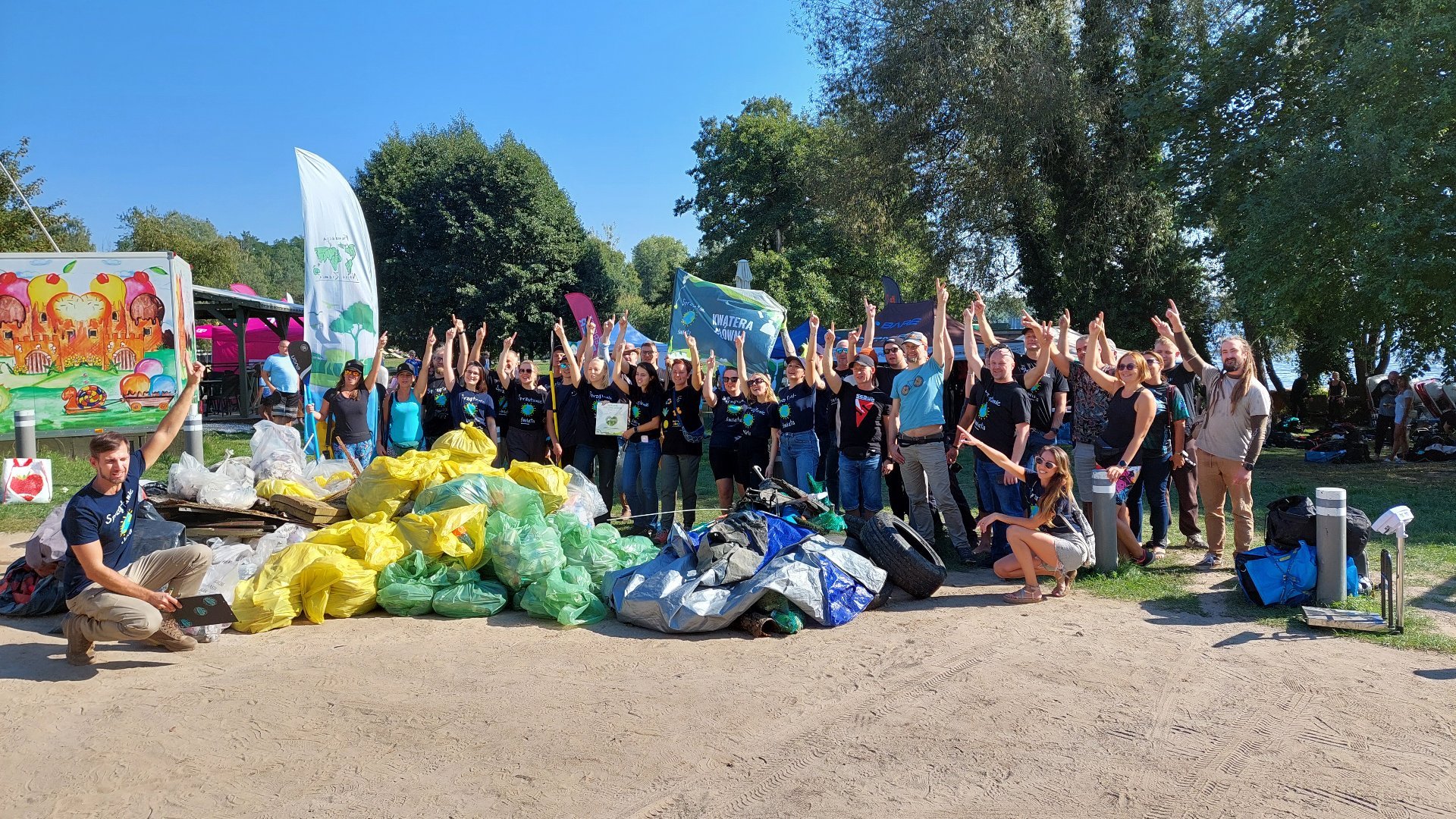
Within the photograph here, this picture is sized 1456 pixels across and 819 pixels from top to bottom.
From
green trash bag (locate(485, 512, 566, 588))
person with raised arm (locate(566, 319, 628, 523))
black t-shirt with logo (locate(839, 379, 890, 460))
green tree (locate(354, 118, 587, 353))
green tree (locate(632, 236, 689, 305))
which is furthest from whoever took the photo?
green tree (locate(632, 236, 689, 305))

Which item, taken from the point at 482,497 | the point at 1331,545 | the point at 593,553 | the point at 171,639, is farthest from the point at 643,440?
the point at 1331,545

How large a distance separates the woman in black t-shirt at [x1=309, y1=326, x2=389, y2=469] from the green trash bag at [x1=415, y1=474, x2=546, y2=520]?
2.07m

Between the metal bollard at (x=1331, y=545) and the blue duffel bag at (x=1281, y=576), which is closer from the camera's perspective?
the metal bollard at (x=1331, y=545)

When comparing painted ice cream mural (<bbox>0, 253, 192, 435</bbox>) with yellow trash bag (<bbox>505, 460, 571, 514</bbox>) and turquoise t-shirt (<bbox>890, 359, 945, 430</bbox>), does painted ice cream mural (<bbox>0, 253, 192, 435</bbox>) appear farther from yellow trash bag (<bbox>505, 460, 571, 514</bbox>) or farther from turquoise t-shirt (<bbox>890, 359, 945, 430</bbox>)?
turquoise t-shirt (<bbox>890, 359, 945, 430</bbox>)

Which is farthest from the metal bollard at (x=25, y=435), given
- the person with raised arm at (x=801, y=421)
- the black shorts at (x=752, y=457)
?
the person with raised arm at (x=801, y=421)

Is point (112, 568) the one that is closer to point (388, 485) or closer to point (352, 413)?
point (388, 485)

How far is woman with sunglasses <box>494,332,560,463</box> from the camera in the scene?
8898 mm

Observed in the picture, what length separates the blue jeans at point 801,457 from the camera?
7.91 m

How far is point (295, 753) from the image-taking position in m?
3.96

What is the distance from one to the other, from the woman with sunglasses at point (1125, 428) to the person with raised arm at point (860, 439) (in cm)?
A: 167

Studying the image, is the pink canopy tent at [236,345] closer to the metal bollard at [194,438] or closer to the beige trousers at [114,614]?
the metal bollard at [194,438]

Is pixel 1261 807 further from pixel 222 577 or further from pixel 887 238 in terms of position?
pixel 887 238

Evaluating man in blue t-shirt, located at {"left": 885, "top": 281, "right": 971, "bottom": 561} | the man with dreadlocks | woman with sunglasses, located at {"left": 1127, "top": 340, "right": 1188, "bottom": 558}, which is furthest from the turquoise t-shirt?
the man with dreadlocks

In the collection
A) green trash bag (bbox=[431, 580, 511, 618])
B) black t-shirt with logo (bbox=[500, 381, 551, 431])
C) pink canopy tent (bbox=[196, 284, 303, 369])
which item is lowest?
green trash bag (bbox=[431, 580, 511, 618])
